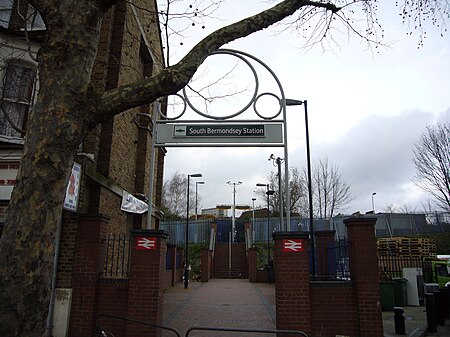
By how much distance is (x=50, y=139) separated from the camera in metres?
3.77

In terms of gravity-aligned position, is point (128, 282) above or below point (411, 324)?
above

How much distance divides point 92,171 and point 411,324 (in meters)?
9.88

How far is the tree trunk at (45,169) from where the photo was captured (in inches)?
132

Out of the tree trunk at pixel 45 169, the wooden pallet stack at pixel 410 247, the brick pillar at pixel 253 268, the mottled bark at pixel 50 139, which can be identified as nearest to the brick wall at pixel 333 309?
the mottled bark at pixel 50 139

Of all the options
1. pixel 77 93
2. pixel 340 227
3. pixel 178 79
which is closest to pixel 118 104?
pixel 77 93

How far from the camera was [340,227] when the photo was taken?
109 ft

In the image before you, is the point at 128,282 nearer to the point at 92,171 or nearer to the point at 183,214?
the point at 92,171

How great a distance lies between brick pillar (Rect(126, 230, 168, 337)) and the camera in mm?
7695

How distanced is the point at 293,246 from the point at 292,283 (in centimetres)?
76

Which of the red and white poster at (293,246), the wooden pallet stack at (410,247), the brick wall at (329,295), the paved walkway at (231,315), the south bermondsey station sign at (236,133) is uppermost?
the south bermondsey station sign at (236,133)

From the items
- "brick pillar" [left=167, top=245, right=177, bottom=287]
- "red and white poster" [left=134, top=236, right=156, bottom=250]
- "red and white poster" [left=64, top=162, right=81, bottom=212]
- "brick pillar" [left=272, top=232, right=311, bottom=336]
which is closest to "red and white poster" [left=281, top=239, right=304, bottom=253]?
"brick pillar" [left=272, top=232, right=311, bottom=336]

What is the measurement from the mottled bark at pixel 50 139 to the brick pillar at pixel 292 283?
4.52m

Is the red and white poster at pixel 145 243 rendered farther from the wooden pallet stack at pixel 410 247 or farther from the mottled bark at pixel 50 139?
the wooden pallet stack at pixel 410 247

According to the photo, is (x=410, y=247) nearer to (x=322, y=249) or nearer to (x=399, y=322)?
(x=322, y=249)
